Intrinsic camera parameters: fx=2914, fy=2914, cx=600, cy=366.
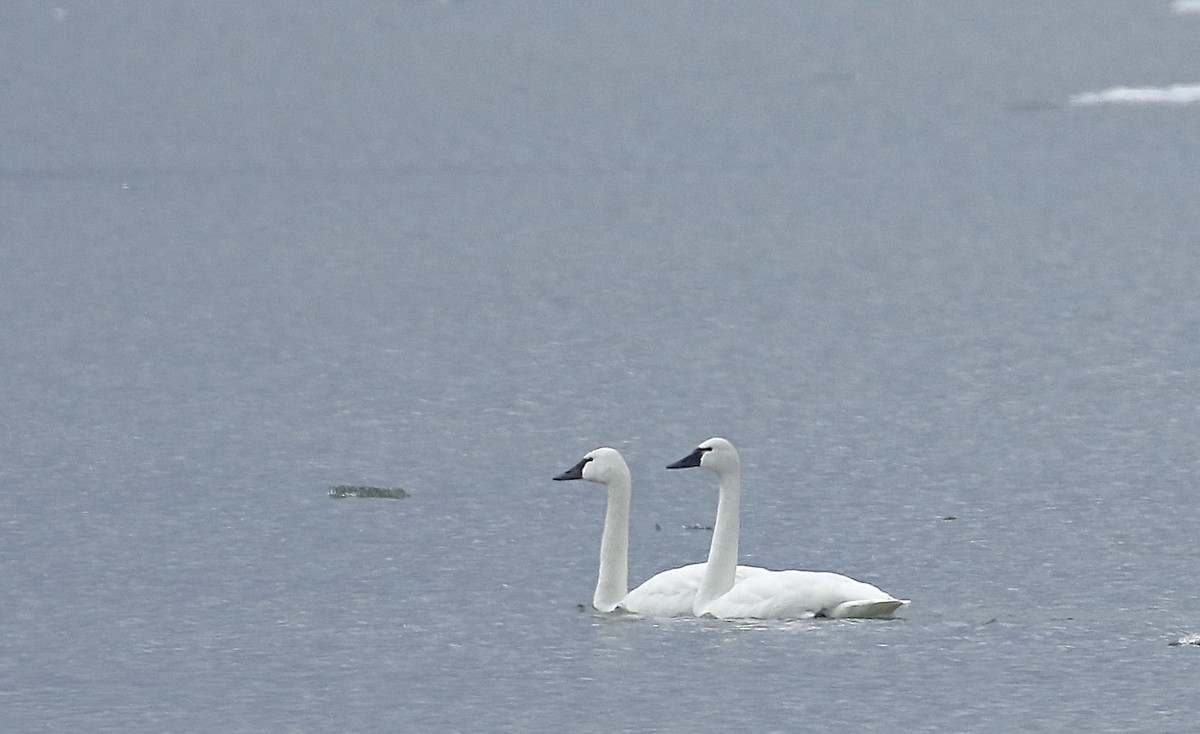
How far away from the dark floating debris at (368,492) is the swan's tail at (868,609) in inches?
160

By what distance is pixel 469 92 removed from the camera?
5406cm

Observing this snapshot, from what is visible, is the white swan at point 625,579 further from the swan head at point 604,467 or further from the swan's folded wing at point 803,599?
the swan's folded wing at point 803,599

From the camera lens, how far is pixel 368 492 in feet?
53.2

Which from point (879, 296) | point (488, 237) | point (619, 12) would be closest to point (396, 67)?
point (619, 12)

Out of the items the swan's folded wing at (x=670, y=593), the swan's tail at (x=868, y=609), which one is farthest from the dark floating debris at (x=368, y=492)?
the swan's tail at (x=868, y=609)

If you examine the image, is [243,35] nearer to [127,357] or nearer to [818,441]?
[127,357]

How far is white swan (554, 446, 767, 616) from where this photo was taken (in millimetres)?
13180

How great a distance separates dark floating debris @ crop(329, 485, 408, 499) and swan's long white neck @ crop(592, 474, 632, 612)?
2.75m

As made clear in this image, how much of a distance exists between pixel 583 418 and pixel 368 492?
2.58 m

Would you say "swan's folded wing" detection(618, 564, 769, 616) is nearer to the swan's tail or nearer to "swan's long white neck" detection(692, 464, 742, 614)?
"swan's long white neck" detection(692, 464, 742, 614)

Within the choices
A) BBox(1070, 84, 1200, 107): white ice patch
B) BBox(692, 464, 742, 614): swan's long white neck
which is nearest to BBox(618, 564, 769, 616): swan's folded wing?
BBox(692, 464, 742, 614): swan's long white neck

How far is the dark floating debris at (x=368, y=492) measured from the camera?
16.1 m

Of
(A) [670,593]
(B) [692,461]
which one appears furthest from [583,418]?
(A) [670,593]

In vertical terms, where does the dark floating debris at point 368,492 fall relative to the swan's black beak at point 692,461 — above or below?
below
